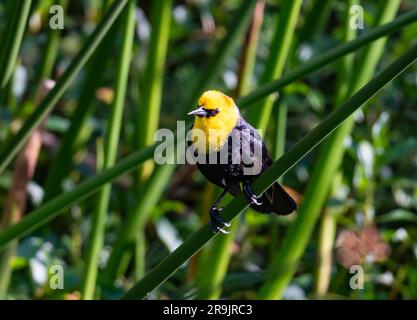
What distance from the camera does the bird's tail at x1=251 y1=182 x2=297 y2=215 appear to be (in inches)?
36.3

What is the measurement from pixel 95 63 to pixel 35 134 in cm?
16

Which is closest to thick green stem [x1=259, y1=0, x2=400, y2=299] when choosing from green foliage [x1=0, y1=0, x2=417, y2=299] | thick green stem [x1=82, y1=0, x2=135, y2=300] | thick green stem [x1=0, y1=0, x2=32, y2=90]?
green foliage [x1=0, y1=0, x2=417, y2=299]

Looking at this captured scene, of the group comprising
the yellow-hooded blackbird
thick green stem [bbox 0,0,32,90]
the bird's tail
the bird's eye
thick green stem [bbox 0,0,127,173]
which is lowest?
the bird's tail

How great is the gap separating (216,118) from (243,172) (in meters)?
0.07

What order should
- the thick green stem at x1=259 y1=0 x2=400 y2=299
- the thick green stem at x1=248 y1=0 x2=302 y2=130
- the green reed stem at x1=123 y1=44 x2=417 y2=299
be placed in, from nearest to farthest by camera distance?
the green reed stem at x1=123 y1=44 x2=417 y2=299, the thick green stem at x1=248 y1=0 x2=302 y2=130, the thick green stem at x1=259 y1=0 x2=400 y2=299

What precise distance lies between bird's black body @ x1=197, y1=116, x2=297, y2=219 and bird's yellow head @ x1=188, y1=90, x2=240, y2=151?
11 mm

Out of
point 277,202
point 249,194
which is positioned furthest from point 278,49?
point 249,194

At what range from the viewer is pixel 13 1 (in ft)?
3.44

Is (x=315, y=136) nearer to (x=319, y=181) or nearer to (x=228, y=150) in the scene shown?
(x=228, y=150)

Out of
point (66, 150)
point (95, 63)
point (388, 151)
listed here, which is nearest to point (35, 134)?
point (66, 150)

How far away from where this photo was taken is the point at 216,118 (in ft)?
3.01

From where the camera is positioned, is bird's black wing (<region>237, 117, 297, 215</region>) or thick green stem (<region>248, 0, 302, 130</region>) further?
thick green stem (<region>248, 0, 302, 130</region>)

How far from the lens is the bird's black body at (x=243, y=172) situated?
929 millimetres

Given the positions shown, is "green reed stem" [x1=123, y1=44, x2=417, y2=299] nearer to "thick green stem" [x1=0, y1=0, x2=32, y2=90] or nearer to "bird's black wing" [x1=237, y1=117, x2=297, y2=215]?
"bird's black wing" [x1=237, y1=117, x2=297, y2=215]
